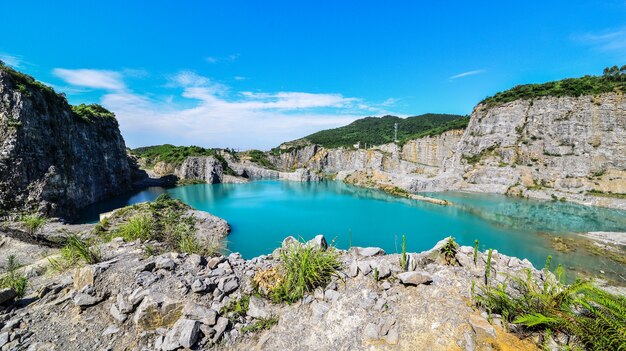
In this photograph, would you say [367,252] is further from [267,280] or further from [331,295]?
[267,280]

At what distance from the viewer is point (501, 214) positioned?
34906 millimetres

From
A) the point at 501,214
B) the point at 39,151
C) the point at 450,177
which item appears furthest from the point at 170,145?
the point at 501,214

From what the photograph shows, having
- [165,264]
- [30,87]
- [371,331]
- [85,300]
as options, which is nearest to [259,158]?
[30,87]

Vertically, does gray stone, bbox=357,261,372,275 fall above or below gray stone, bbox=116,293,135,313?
above

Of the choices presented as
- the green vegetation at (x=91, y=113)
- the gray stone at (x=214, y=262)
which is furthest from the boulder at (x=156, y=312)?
the green vegetation at (x=91, y=113)

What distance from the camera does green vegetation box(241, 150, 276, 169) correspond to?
98800 millimetres

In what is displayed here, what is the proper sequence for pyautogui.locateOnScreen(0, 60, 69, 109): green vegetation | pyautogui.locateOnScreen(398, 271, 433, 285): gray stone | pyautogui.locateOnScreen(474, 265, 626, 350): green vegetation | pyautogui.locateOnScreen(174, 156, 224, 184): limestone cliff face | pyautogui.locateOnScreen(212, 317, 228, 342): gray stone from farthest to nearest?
pyautogui.locateOnScreen(174, 156, 224, 184): limestone cliff face → pyautogui.locateOnScreen(0, 60, 69, 109): green vegetation → pyautogui.locateOnScreen(398, 271, 433, 285): gray stone → pyautogui.locateOnScreen(212, 317, 228, 342): gray stone → pyautogui.locateOnScreen(474, 265, 626, 350): green vegetation

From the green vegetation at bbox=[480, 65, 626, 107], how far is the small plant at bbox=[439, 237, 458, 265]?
221 ft

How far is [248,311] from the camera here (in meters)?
5.10

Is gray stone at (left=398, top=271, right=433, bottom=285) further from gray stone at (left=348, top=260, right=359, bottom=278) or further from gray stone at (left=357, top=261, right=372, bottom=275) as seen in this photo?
gray stone at (left=348, top=260, right=359, bottom=278)

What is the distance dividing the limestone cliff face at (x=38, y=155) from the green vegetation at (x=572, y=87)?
261 ft

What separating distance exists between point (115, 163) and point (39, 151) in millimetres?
30796

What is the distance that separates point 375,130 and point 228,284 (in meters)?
140

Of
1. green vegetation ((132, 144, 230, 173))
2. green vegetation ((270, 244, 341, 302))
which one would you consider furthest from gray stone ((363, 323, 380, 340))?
green vegetation ((132, 144, 230, 173))
